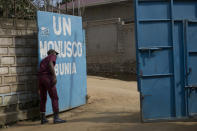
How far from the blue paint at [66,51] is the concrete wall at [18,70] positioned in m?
0.48

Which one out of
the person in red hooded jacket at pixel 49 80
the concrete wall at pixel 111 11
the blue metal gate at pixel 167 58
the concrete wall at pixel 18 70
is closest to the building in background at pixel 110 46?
the concrete wall at pixel 111 11

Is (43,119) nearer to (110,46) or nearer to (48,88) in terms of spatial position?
(48,88)

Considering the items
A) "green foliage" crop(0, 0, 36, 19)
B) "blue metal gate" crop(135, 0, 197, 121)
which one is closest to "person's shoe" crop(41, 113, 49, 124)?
"blue metal gate" crop(135, 0, 197, 121)

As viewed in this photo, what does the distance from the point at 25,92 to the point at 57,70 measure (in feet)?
2.99

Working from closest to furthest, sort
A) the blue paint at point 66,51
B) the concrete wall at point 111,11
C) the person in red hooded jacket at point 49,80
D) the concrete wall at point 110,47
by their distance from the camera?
the person in red hooded jacket at point 49,80 < the blue paint at point 66,51 < the concrete wall at point 110,47 < the concrete wall at point 111,11

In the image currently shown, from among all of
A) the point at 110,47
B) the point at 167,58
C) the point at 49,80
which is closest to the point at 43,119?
the point at 49,80

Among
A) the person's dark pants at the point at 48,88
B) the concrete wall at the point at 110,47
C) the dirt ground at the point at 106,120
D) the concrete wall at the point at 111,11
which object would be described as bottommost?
the dirt ground at the point at 106,120

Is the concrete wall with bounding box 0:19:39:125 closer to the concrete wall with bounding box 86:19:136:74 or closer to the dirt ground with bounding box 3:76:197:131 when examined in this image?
the dirt ground with bounding box 3:76:197:131

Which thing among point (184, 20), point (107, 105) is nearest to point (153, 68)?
point (184, 20)

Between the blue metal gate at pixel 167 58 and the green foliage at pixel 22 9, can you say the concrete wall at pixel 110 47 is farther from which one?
the blue metal gate at pixel 167 58

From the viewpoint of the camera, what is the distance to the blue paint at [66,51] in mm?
6691

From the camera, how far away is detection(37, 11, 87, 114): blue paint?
22.0ft

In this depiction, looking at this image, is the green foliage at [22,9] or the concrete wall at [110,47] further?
the concrete wall at [110,47]

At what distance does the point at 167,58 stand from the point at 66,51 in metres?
2.76
